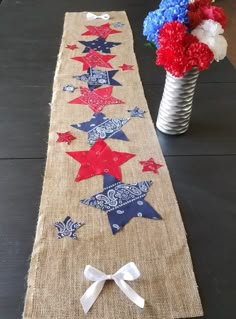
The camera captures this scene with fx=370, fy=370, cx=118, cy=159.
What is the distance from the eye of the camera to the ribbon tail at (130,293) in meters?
0.59

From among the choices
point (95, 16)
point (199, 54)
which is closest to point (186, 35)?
point (199, 54)

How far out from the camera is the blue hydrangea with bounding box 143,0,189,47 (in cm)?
81

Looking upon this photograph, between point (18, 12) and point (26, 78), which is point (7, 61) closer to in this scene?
point (26, 78)

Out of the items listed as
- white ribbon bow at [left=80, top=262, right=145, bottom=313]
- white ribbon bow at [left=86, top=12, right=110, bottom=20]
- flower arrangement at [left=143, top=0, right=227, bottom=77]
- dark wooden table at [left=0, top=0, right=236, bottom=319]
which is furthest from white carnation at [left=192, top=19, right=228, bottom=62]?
white ribbon bow at [left=86, top=12, right=110, bottom=20]

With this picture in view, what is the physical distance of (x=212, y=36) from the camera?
809 mm

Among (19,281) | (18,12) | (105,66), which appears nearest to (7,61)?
(105,66)

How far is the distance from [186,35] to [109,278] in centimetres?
53

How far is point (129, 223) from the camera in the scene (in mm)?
714

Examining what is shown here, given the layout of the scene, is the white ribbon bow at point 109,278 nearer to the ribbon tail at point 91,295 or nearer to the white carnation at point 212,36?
the ribbon tail at point 91,295

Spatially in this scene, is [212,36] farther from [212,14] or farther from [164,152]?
[164,152]

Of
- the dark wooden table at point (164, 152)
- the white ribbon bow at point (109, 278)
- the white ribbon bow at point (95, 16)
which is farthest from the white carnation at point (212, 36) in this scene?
the white ribbon bow at point (95, 16)

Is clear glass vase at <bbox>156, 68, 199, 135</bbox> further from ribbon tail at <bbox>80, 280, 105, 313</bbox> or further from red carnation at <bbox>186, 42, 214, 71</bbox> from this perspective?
ribbon tail at <bbox>80, 280, 105, 313</bbox>

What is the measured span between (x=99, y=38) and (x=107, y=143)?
2.04 ft

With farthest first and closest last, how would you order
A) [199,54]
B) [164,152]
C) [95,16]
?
[95,16] < [164,152] < [199,54]
